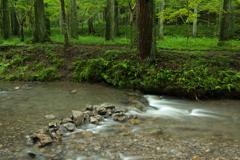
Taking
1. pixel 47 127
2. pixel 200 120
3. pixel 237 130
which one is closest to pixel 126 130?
pixel 47 127

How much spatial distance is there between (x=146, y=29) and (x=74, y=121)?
4809 millimetres

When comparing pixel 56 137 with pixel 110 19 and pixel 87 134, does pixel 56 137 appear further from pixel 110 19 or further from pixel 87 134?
pixel 110 19

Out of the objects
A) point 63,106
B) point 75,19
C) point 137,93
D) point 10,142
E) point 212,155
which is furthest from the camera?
point 75,19

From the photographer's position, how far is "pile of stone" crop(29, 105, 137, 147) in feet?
12.9

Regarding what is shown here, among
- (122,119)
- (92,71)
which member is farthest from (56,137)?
(92,71)

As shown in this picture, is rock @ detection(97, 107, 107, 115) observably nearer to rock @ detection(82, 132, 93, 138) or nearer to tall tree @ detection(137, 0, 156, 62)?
rock @ detection(82, 132, 93, 138)

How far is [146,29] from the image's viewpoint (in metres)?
7.78

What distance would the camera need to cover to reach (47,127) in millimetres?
4473

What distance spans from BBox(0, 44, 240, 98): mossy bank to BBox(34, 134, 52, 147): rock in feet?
15.1

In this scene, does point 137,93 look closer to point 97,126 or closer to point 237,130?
point 97,126

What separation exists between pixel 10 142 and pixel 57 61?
22.2 ft

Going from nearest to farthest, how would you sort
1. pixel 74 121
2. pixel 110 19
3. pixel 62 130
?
pixel 62 130 → pixel 74 121 → pixel 110 19

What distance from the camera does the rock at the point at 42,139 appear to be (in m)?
3.77

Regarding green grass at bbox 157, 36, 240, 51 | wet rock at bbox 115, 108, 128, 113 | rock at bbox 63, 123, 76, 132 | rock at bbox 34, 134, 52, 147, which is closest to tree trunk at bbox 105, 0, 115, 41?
green grass at bbox 157, 36, 240, 51
